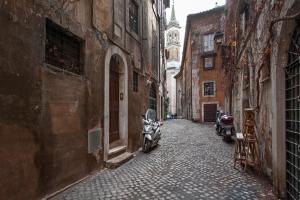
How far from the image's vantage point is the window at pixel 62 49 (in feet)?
15.3

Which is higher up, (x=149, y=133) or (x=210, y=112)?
(x=210, y=112)

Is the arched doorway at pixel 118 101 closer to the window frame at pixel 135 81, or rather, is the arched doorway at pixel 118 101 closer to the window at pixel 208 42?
the window frame at pixel 135 81

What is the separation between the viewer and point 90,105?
19.5ft

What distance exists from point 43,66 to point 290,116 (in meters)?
4.06

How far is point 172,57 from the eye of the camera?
70.0 m

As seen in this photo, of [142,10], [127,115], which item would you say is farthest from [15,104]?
[142,10]

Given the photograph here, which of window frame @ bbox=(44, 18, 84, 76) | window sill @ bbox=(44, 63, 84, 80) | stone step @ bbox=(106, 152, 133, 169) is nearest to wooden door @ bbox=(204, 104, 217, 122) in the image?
stone step @ bbox=(106, 152, 133, 169)

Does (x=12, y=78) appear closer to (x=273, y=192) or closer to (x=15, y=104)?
(x=15, y=104)

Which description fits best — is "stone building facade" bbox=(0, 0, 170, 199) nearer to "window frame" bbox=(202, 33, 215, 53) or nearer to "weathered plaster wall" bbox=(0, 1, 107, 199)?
"weathered plaster wall" bbox=(0, 1, 107, 199)

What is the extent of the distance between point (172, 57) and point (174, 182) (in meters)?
66.3

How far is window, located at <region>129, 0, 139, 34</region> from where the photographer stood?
9298mm

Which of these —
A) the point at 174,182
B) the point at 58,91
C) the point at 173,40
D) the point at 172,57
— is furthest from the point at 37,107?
the point at 173,40

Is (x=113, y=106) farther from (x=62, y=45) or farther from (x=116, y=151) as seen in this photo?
(x=62, y=45)

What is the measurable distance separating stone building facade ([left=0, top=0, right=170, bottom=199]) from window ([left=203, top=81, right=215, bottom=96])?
1843 centimetres
